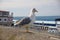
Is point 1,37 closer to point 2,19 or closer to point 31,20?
point 31,20

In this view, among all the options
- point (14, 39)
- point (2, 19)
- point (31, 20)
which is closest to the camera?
point (14, 39)

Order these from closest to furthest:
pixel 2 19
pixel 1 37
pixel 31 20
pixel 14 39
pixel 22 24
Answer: pixel 14 39
pixel 1 37
pixel 22 24
pixel 31 20
pixel 2 19

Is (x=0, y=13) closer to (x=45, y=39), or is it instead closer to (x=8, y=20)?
(x=8, y=20)

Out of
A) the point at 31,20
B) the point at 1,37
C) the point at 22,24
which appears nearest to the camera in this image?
the point at 1,37

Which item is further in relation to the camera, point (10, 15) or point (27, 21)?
point (10, 15)

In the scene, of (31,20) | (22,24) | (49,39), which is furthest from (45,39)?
(31,20)

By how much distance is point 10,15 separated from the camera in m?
30.6

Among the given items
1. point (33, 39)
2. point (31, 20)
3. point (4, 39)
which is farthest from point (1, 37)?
point (31, 20)

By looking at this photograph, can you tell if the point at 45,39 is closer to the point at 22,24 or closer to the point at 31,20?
the point at 22,24

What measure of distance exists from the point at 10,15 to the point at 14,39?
24.1 meters

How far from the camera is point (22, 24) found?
12789mm

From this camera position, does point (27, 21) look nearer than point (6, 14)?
Yes

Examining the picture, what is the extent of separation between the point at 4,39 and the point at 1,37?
0.38 metres

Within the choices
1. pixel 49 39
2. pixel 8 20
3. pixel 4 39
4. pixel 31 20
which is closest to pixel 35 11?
pixel 31 20
